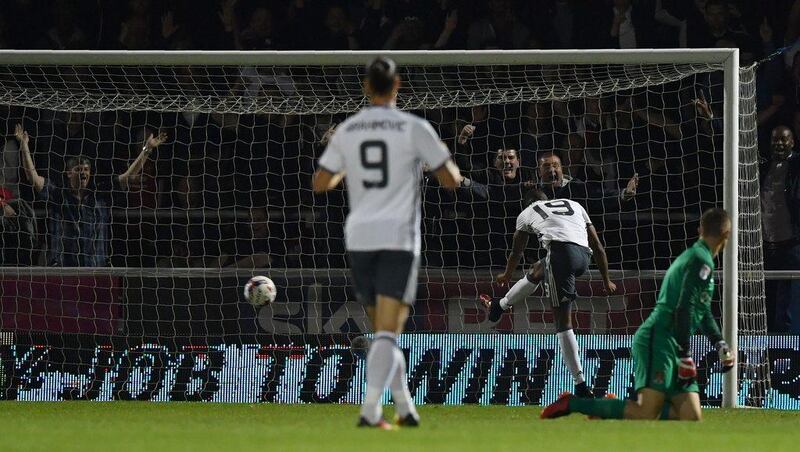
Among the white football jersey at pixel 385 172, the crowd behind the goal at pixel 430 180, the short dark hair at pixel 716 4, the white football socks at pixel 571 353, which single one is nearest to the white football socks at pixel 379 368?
the white football jersey at pixel 385 172

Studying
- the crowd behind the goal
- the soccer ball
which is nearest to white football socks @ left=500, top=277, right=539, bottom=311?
the crowd behind the goal

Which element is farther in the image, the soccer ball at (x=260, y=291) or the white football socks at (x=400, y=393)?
the soccer ball at (x=260, y=291)

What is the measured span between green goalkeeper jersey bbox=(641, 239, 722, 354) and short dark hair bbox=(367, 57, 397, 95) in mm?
2282

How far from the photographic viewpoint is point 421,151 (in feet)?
22.3

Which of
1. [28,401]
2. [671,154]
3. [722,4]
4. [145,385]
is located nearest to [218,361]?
[145,385]

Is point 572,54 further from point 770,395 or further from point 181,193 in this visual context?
point 181,193

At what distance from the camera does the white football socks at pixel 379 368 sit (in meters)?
6.71

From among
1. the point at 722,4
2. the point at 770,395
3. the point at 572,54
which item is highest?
the point at 722,4

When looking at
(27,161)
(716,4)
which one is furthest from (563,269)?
(716,4)

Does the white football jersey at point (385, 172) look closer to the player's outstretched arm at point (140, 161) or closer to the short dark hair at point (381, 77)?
the short dark hair at point (381, 77)

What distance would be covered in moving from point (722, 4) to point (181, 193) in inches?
237

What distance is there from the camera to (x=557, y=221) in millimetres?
10758

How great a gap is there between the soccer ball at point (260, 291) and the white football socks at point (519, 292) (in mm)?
1825

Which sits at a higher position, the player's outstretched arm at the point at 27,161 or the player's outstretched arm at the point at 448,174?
the player's outstretched arm at the point at 27,161
